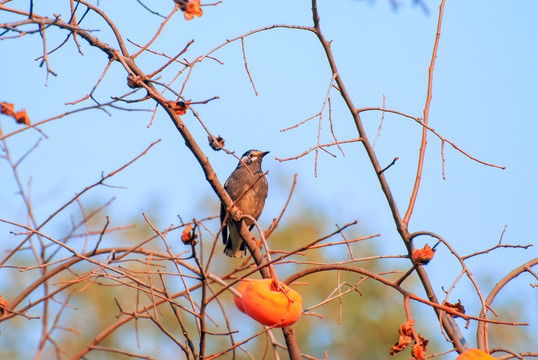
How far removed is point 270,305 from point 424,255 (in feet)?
1.92

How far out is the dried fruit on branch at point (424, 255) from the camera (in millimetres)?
2344

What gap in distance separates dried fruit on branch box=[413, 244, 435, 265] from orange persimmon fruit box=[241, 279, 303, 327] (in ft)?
1.52

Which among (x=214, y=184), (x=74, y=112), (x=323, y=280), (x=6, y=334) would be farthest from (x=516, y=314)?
(x=74, y=112)

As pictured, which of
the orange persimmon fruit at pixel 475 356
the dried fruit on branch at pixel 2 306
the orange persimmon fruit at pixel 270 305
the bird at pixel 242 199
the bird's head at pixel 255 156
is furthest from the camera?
the bird's head at pixel 255 156

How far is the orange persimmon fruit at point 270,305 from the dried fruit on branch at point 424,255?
18.3 inches

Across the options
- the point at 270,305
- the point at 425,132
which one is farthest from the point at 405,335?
the point at 425,132

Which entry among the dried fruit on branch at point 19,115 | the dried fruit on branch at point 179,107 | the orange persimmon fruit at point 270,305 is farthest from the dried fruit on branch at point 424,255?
the dried fruit on branch at point 19,115

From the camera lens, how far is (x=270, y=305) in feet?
7.32

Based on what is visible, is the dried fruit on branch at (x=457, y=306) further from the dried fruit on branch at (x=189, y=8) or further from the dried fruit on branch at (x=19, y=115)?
the dried fruit on branch at (x=19, y=115)

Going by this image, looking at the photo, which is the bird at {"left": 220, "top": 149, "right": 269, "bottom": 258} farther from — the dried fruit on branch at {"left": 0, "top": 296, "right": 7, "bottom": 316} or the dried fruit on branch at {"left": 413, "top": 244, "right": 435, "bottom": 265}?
the dried fruit on branch at {"left": 413, "top": 244, "right": 435, "bottom": 265}

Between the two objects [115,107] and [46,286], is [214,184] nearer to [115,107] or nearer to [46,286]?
[115,107]

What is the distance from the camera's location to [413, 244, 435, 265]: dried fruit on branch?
92.3 inches

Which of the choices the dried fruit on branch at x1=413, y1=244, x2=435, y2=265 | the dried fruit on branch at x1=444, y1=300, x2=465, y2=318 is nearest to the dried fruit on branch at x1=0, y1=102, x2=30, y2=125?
the dried fruit on branch at x1=413, y1=244, x2=435, y2=265

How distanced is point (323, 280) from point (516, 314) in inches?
166
